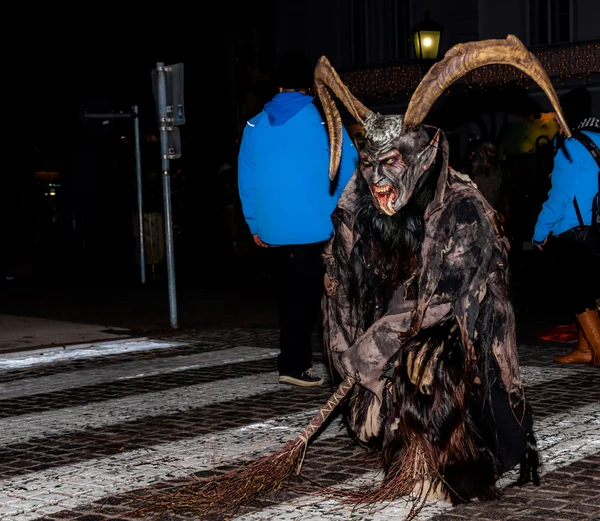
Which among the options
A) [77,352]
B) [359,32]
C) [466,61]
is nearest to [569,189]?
[466,61]

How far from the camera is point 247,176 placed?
802 cm

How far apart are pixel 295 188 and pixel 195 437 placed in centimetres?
204

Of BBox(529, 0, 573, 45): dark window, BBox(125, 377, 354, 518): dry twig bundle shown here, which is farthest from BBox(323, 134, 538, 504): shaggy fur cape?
BBox(529, 0, 573, 45): dark window

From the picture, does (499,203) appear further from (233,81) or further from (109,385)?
(233,81)

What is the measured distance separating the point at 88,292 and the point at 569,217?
9.40 metres

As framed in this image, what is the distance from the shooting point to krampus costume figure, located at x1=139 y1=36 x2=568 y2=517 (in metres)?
4.82

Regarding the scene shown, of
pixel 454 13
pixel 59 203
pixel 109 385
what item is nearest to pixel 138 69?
pixel 59 203

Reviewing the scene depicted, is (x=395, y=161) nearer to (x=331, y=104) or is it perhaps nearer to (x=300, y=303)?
(x=331, y=104)

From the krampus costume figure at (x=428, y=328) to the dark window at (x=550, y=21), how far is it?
20.7 m

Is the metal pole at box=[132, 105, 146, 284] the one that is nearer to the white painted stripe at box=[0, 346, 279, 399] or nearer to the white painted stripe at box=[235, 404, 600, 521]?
the white painted stripe at box=[0, 346, 279, 399]

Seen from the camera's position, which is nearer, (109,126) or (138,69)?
(109,126)

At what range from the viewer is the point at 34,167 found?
34188mm

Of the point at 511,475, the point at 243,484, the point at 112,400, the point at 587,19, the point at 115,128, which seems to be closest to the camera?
the point at 243,484

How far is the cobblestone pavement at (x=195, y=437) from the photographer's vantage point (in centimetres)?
495
